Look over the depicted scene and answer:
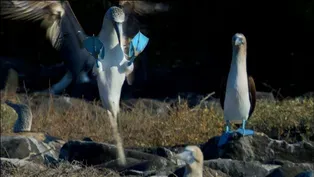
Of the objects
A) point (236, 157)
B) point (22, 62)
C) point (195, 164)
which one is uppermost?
point (195, 164)

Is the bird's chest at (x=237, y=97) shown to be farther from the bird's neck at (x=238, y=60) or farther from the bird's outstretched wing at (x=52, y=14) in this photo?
the bird's outstretched wing at (x=52, y=14)

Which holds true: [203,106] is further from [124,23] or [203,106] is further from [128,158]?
[128,158]

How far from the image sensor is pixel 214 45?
62.0ft

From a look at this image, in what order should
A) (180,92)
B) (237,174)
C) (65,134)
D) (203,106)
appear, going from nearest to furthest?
(237,174), (65,134), (203,106), (180,92)

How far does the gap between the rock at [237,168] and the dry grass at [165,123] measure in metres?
2.35

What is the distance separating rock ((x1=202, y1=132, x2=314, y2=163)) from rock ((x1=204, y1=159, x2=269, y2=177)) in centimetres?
67

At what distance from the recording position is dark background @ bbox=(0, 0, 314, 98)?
17719 millimetres

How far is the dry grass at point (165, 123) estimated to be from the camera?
11.9m

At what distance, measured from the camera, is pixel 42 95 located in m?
15.7

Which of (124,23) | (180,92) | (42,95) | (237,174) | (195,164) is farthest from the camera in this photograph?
(180,92)

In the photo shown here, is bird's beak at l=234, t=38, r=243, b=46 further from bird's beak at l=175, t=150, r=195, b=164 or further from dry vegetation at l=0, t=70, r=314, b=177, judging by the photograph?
bird's beak at l=175, t=150, r=195, b=164

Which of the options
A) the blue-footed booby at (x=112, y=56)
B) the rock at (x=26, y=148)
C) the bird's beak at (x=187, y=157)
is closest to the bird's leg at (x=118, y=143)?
the blue-footed booby at (x=112, y=56)

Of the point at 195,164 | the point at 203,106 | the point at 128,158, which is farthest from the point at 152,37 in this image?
the point at 195,164

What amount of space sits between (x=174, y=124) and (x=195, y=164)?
4799 mm
